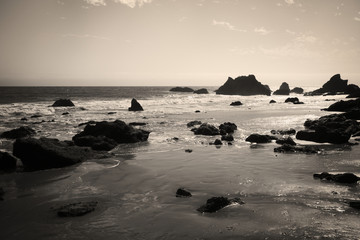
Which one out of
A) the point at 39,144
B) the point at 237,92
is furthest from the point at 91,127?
the point at 237,92

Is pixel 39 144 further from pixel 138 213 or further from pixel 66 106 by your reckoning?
pixel 66 106

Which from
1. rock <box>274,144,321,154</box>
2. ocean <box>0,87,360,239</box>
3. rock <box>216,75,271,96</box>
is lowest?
ocean <box>0,87,360,239</box>

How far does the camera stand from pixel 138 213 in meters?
7.61

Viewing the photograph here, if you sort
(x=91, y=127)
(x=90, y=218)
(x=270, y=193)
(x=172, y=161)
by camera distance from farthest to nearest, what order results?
(x=91, y=127) → (x=172, y=161) → (x=270, y=193) → (x=90, y=218)

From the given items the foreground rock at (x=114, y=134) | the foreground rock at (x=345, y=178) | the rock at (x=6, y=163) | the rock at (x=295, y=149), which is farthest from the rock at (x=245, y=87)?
the rock at (x=6, y=163)

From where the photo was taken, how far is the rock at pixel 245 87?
115 metres

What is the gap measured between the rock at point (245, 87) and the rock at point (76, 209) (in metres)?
111

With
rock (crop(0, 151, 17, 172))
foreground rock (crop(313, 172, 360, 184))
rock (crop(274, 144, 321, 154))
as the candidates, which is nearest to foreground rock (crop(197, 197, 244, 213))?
foreground rock (crop(313, 172, 360, 184))

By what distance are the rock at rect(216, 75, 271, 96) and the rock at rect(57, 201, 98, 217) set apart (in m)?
111

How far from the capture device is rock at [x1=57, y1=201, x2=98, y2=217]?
7448 millimetres

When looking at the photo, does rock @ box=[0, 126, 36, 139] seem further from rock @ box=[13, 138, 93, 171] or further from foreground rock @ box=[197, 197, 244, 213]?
foreground rock @ box=[197, 197, 244, 213]

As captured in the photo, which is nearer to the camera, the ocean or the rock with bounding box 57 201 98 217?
the ocean

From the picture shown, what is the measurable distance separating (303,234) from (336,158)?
8.99 metres

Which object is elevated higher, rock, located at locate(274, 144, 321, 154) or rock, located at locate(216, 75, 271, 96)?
rock, located at locate(216, 75, 271, 96)
